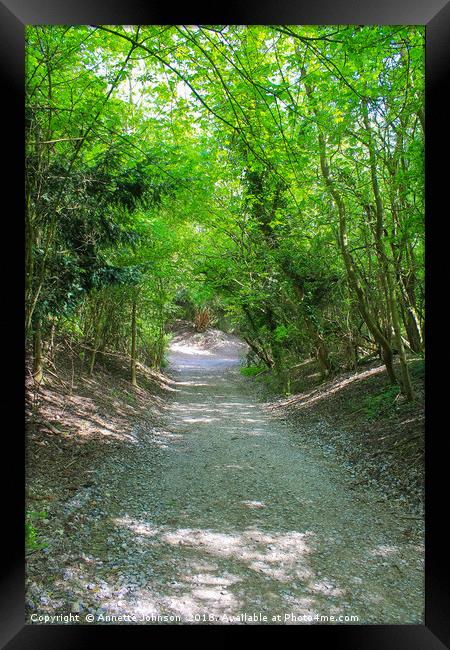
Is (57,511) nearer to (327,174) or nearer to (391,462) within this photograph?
(391,462)

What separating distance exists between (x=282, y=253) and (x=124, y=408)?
5.28 meters

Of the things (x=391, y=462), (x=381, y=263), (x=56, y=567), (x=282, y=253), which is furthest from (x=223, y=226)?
(x=56, y=567)

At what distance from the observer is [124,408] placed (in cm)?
858

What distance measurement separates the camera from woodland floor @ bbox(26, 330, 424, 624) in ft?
8.61
